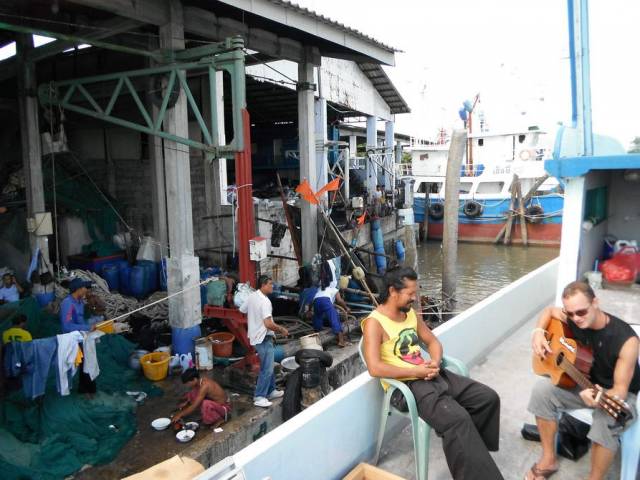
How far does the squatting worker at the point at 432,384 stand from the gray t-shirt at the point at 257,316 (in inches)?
108

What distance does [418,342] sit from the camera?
3564 millimetres

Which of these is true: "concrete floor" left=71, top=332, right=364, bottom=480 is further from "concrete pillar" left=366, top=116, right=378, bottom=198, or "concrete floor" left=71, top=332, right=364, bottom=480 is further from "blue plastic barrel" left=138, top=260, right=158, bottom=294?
"concrete pillar" left=366, top=116, right=378, bottom=198

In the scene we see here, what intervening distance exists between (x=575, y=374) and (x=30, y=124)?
8.69 meters

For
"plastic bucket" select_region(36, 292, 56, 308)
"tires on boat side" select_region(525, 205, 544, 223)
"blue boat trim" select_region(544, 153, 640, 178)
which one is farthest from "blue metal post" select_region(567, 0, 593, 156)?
"tires on boat side" select_region(525, 205, 544, 223)

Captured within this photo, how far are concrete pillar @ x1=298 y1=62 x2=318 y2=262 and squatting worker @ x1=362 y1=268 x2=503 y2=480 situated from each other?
6.93 m

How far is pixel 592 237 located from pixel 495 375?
4.75 ft

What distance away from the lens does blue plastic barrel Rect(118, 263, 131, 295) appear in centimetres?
987

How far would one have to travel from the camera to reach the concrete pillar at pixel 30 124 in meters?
8.20

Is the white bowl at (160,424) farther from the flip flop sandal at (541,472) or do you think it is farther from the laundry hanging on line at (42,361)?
the flip flop sandal at (541,472)

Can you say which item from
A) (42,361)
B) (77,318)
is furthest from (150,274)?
(42,361)

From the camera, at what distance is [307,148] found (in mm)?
10219

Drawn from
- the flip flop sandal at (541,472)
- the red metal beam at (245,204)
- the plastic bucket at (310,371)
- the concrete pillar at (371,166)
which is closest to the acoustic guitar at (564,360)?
the flip flop sandal at (541,472)

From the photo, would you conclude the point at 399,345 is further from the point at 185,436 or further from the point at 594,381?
the point at 185,436

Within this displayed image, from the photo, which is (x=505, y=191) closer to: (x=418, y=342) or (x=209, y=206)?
(x=209, y=206)
